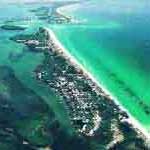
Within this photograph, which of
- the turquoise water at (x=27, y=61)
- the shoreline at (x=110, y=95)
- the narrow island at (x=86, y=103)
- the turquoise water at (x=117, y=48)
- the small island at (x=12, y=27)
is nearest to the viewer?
the narrow island at (x=86, y=103)

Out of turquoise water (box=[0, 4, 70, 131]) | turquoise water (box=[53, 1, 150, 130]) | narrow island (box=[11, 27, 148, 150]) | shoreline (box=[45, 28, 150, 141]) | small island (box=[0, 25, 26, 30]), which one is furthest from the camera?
small island (box=[0, 25, 26, 30])

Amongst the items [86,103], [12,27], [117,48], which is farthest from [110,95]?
[12,27]

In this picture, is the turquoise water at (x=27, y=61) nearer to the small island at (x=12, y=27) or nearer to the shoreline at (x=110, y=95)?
the small island at (x=12, y=27)

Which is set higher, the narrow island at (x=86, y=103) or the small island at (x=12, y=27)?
the small island at (x=12, y=27)

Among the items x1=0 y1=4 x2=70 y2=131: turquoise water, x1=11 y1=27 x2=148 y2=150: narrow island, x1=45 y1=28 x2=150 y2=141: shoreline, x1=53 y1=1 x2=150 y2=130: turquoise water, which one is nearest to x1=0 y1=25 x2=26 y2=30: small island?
x1=0 y1=4 x2=70 y2=131: turquoise water

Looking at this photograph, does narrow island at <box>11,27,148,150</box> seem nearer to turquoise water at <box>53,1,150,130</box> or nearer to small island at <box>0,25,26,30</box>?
turquoise water at <box>53,1,150,130</box>

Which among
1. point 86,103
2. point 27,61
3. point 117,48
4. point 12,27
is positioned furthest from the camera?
point 12,27

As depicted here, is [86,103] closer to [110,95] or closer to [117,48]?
[110,95]

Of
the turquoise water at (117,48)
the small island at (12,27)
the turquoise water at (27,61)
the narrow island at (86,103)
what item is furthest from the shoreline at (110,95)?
the small island at (12,27)
